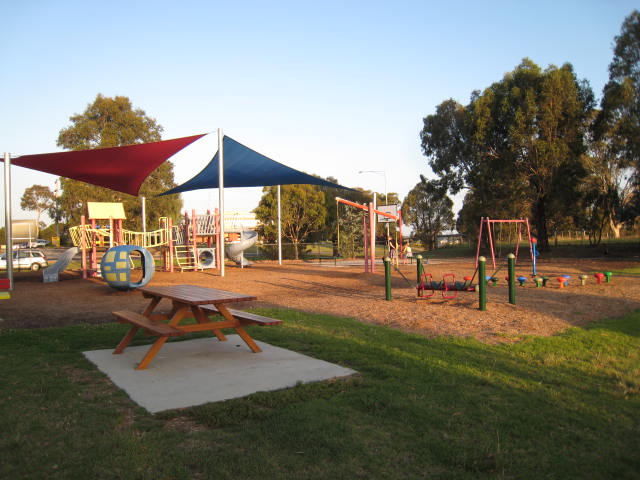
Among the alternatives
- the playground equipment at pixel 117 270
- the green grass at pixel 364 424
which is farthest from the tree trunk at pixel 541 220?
the green grass at pixel 364 424

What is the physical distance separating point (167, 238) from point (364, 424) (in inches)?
694

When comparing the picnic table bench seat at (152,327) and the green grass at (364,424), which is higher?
the picnic table bench seat at (152,327)

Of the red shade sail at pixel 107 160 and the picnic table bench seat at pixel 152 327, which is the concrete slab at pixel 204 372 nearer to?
the picnic table bench seat at pixel 152 327

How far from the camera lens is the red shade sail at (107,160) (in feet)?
40.8

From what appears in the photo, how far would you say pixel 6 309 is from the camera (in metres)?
10.1

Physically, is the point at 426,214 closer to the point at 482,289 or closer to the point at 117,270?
the point at 117,270

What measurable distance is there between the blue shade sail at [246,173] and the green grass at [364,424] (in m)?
10.8

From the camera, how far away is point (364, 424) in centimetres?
363

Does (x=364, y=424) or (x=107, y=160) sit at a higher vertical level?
(x=107, y=160)

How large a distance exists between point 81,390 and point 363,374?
2531 millimetres

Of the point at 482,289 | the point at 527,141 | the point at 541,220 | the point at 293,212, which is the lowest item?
the point at 482,289

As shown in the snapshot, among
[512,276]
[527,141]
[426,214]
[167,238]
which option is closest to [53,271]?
[167,238]

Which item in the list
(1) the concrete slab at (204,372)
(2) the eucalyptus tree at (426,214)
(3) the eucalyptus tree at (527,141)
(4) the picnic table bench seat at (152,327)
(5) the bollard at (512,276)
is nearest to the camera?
(1) the concrete slab at (204,372)

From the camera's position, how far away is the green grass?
2.98m
